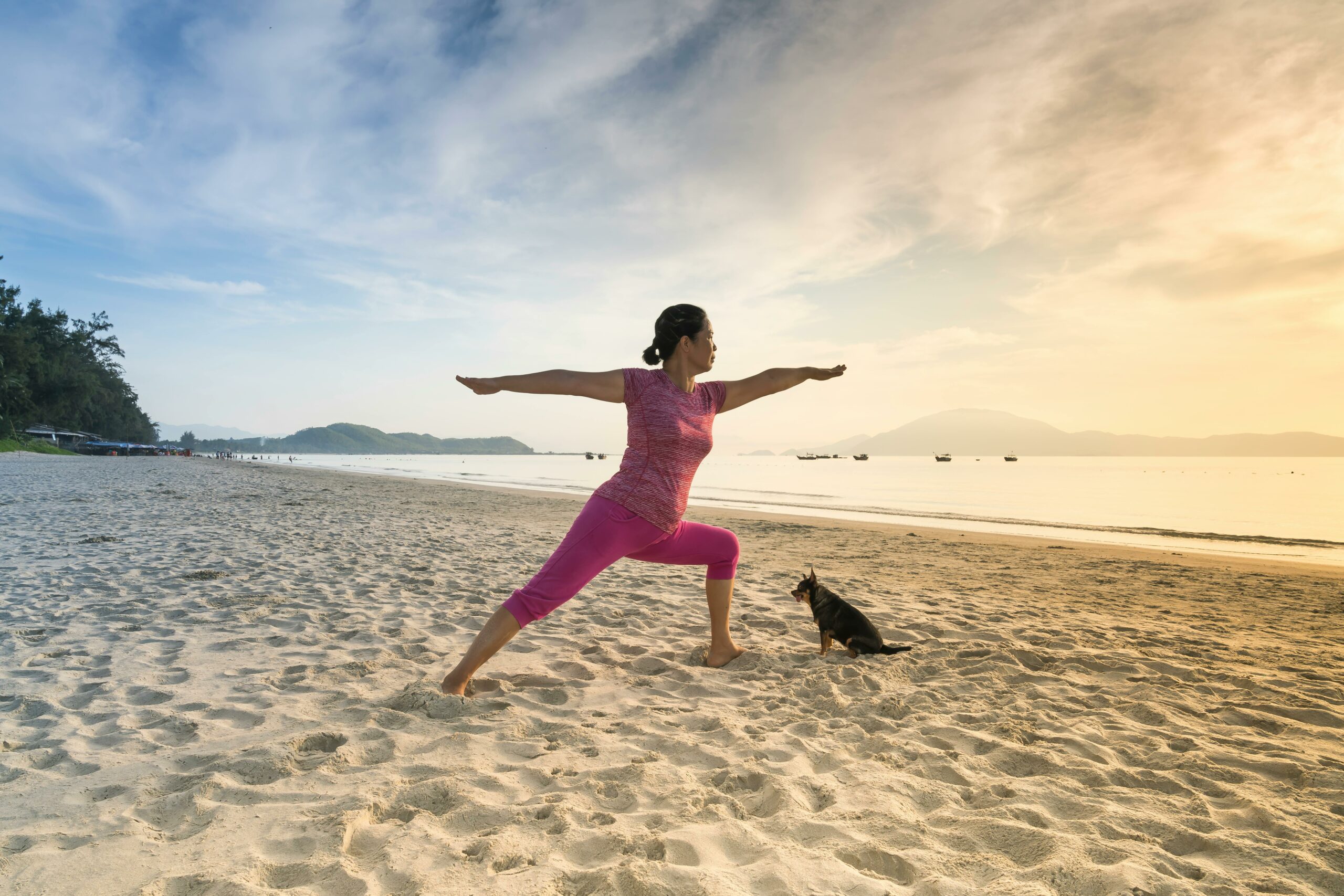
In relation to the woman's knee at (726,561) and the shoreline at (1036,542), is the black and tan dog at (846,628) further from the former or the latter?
the shoreline at (1036,542)

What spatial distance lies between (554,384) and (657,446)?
0.65 meters

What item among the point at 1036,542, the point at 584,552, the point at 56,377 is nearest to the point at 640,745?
the point at 584,552

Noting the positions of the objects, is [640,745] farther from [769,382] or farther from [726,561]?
[769,382]

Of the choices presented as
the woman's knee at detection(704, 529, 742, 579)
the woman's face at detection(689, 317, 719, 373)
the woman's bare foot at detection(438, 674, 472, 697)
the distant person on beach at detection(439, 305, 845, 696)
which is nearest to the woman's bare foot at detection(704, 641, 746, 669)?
the woman's knee at detection(704, 529, 742, 579)

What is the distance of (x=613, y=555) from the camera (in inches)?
149

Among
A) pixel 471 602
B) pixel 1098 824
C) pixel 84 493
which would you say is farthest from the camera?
pixel 84 493

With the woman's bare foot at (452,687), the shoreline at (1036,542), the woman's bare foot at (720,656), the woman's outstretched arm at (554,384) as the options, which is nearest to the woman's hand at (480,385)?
the woman's outstretched arm at (554,384)

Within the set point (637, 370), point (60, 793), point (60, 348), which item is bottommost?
point (60, 793)

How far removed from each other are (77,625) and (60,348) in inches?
3608

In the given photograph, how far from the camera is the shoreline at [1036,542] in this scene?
1136 centimetres

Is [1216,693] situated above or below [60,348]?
below

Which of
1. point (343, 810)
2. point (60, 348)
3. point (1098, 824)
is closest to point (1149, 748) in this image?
point (1098, 824)

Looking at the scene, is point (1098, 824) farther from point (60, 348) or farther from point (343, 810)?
point (60, 348)

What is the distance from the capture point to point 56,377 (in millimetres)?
67938
